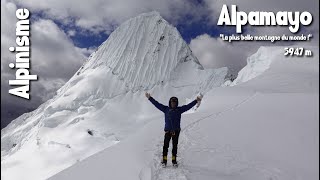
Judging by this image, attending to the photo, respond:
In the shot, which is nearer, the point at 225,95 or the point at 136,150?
the point at 136,150

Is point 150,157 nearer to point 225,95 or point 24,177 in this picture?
point 225,95

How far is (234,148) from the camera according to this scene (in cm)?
1398

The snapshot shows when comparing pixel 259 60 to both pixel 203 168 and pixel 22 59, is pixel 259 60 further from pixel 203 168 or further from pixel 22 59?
pixel 203 168

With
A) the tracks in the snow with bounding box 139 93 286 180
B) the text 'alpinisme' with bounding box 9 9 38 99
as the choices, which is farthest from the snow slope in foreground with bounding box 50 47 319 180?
the text 'alpinisme' with bounding box 9 9 38 99

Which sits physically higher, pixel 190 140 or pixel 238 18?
pixel 238 18

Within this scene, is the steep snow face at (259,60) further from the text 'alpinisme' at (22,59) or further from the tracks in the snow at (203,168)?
the tracks in the snow at (203,168)

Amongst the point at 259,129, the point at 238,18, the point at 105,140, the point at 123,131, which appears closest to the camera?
the point at 259,129

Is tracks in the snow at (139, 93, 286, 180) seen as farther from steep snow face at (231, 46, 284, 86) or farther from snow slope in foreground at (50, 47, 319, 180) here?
steep snow face at (231, 46, 284, 86)

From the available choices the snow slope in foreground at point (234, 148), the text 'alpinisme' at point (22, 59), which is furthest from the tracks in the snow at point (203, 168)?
the text 'alpinisme' at point (22, 59)

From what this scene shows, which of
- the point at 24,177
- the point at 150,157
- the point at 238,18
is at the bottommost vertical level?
the point at 24,177

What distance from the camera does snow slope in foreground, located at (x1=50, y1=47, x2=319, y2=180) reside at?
36.2 feet

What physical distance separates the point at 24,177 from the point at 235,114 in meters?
112

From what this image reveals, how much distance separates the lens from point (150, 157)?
12.2m

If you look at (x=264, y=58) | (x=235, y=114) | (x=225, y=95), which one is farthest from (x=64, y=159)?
(x=235, y=114)
